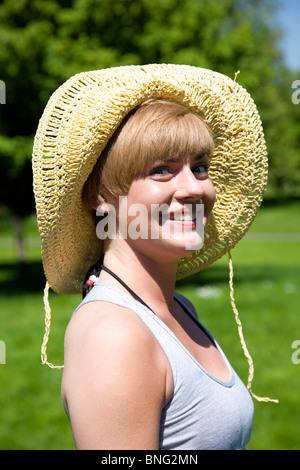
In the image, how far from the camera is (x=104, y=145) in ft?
5.46

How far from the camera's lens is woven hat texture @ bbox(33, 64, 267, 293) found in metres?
1.68

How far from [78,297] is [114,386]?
9.53 m

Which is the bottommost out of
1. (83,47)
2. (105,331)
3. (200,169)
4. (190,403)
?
(190,403)

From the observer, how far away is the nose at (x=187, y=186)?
1655 mm

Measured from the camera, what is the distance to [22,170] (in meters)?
10.3

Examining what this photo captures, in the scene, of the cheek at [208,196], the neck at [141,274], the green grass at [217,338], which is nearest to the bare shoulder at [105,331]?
the neck at [141,274]

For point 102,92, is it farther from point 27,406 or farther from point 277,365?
point 277,365

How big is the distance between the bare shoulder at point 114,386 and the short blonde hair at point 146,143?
43 centimetres

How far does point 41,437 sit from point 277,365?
115 inches

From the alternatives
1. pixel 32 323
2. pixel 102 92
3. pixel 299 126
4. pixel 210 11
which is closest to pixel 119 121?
pixel 102 92
